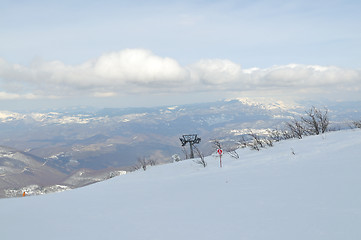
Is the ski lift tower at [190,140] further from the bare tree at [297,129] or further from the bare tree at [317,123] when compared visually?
the bare tree at [317,123]

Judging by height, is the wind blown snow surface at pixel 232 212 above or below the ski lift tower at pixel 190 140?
above

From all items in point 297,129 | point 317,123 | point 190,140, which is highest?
point 317,123

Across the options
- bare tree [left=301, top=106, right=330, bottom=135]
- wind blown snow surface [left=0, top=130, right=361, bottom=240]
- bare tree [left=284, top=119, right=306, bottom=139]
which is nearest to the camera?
wind blown snow surface [left=0, top=130, right=361, bottom=240]

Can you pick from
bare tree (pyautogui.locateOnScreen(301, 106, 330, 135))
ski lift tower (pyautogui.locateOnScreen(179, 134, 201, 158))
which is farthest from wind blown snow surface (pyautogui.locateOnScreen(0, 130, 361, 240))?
ski lift tower (pyautogui.locateOnScreen(179, 134, 201, 158))

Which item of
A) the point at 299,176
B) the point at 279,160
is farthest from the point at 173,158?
the point at 299,176

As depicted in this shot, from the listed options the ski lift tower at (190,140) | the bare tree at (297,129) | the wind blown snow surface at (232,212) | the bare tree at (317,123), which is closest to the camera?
the wind blown snow surface at (232,212)

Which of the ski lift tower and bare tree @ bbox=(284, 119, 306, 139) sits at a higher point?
bare tree @ bbox=(284, 119, 306, 139)

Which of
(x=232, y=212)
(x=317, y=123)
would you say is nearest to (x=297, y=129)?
(x=317, y=123)

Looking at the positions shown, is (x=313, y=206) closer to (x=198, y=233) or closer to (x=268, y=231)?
(x=268, y=231)

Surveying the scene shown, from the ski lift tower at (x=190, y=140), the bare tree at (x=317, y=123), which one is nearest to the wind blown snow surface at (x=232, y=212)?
the bare tree at (x=317, y=123)

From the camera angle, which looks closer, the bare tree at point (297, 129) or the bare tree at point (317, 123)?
the bare tree at point (317, 123)

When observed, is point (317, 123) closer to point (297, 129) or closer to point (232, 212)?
point (297, 129)

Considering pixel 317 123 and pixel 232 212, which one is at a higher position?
pixel 317 123

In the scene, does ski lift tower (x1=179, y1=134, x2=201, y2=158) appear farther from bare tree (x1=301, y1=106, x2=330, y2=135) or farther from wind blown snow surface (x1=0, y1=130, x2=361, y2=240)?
wind blown snow surface (x1=0, y1=130, x2=361, y2=240)
